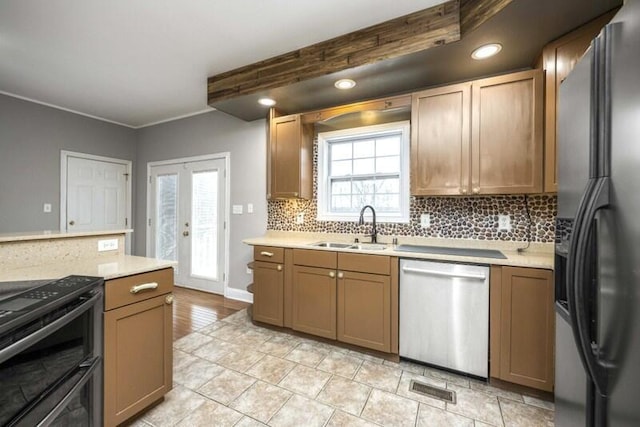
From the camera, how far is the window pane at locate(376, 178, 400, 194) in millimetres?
→ 2838

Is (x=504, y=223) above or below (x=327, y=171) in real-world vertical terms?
below

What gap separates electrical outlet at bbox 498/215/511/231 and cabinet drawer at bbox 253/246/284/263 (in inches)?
76.7

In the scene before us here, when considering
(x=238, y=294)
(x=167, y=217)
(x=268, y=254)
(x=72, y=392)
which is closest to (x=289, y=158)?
(x=268, y=254)

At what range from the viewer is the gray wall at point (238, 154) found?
→ 3.56 metres

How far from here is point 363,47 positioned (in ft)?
6.98

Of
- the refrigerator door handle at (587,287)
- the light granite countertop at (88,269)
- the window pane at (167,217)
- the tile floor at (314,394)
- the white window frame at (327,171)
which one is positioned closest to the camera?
the refrigerator door handle at (587,287)

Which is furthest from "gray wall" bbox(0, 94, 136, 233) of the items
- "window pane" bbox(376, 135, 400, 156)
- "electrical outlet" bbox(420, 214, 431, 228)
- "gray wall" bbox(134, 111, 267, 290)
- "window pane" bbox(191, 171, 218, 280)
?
"electrical outlet" bbox(420, 214, 431, 228)

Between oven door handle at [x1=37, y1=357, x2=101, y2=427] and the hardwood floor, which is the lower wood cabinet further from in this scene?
the hardwood floor

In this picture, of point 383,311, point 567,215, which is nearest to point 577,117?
point 567,215

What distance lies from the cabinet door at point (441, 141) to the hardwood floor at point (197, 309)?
8.48ft

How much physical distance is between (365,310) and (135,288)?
165cm

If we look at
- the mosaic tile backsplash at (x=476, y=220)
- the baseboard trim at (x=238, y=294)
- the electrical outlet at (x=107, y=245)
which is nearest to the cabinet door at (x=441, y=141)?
the mosaic tile backsplash at (x=476, y=220)

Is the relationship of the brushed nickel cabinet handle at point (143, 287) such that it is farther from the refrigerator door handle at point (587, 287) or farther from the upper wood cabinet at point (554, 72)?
the upper wood cabinet at point (554, 72)

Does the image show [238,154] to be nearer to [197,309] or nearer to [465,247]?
[197,309]
